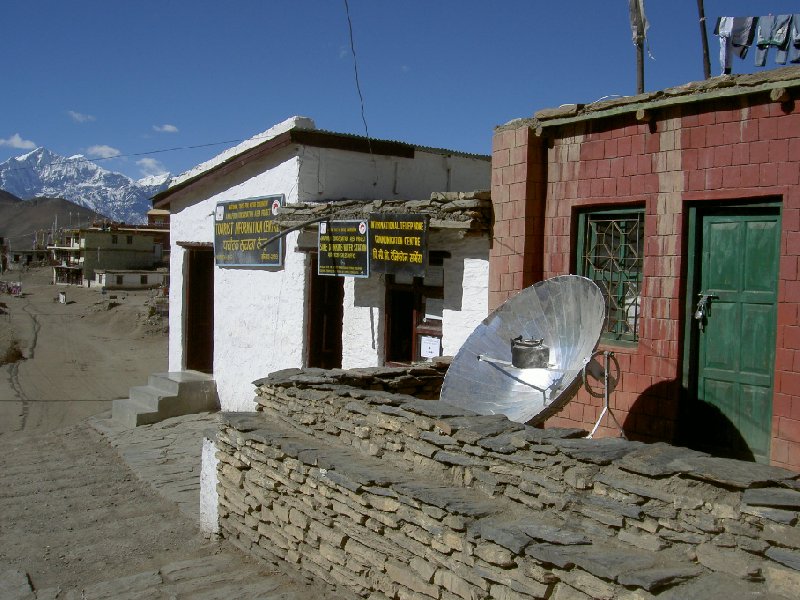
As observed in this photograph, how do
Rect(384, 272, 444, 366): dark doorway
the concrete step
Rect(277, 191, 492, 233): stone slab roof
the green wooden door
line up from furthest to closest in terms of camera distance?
the concrete step → Rect(384, 272, 444, 366): dark doorway → Rect(277, 191, 492, 233): stone slab roof → the green wooden door

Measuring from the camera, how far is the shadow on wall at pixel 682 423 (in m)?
5.93

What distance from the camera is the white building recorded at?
9.10 metres

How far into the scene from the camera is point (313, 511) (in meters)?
5.70

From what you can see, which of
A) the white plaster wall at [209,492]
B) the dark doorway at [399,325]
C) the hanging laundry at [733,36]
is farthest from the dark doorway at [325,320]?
the hanging laundry at [733,36]

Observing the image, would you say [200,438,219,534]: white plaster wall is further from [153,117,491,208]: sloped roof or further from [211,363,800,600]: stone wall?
[153,117,491,208]: sloped roof

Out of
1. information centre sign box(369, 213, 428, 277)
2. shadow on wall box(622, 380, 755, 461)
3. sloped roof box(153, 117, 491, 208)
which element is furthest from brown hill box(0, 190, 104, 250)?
shadow on wall box(622, 380, 755, 461)

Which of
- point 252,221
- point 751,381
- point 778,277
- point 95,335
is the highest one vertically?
point 252,221

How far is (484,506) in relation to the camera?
4.36 meters

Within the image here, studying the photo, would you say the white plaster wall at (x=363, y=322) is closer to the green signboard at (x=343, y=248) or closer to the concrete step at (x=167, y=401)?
the green signboard at (x=343, y=248)

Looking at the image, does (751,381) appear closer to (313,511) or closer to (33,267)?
(313,511)

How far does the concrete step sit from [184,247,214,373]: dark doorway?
45.0 inches

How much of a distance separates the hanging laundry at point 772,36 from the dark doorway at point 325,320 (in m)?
6.31

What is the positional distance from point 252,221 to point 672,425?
25.3 ft

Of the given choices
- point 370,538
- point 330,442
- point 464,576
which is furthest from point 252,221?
point 464,576
